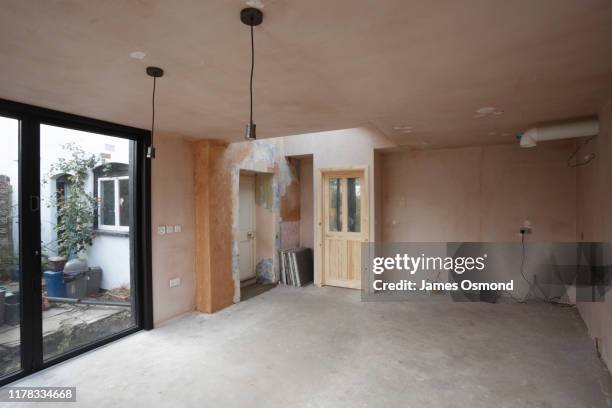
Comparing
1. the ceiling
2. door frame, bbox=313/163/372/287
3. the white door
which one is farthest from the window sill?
door frame, bbox=313/163/372/287

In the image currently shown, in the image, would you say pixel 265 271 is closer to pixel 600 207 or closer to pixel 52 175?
pixel 52 175

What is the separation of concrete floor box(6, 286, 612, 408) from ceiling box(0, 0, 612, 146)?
2.31 m

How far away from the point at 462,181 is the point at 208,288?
162 inches

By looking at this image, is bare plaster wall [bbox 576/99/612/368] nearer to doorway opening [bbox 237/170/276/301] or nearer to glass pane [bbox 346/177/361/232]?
glass pane [bbox 346/177/361/232]

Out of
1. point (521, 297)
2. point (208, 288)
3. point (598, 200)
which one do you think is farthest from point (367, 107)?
point (521, 297)

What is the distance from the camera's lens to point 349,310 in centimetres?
426

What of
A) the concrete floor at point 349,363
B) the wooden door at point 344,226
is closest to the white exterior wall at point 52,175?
the concrete floor at point 349,363

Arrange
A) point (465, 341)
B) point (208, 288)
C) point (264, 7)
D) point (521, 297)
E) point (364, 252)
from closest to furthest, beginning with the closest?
1. point (264, 7)
2. point (465, 341)
3. point (208, 288)
4. point (521, 297)
5. point (364, 252)

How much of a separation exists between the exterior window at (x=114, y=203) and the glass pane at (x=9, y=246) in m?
0.75

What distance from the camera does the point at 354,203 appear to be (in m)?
5.30

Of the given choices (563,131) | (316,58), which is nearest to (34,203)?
(316,58)

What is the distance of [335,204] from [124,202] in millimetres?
3202

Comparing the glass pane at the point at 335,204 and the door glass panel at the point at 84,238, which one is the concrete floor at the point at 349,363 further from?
the glass pane at the point at 335,204

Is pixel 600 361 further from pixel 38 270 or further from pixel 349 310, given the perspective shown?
Answer: pixel 38 270
